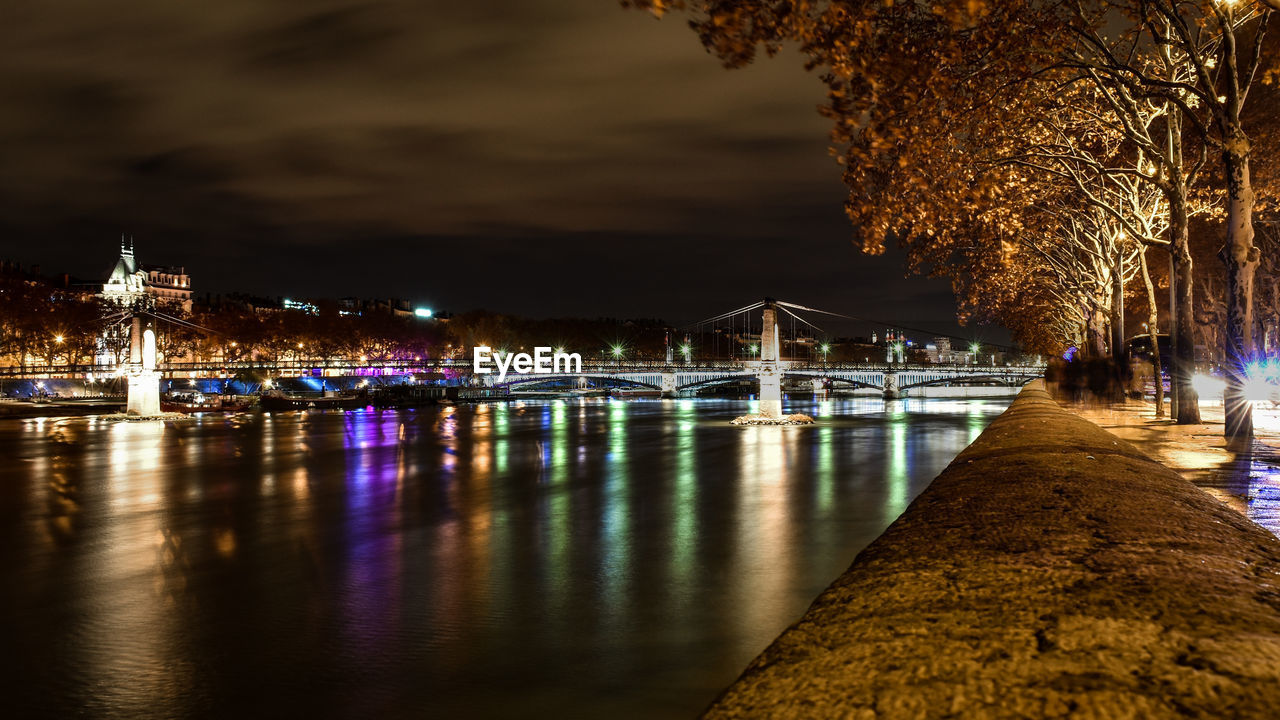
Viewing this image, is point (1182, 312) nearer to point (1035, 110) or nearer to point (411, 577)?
point (1035, 110)

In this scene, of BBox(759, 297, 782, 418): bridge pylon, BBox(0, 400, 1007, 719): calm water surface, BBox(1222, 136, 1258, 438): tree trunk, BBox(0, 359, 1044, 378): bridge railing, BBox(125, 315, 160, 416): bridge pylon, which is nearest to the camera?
BBox(0, 400, 1007, 719): calm water surface

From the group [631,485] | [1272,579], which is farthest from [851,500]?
[1272,579]

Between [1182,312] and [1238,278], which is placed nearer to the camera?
[1238,278]

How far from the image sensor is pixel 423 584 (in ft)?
55.3

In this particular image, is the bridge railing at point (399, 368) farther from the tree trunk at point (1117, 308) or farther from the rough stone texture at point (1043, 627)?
the rough stone texture at point (1043, 627)

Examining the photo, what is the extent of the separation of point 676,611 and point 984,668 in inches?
446

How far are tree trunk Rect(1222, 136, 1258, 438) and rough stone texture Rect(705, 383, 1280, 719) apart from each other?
1404cm

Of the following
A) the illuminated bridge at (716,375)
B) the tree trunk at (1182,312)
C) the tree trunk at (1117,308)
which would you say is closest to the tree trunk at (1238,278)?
the tree trunk at (1182,312)

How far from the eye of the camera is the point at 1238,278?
1884cm

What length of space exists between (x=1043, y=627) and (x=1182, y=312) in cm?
2345

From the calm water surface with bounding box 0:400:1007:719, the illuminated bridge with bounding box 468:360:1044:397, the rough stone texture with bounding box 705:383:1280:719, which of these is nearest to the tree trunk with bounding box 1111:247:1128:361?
the calm water surface with bounding box 0:400:1007:719

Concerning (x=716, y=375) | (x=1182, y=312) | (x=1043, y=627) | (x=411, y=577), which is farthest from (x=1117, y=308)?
(x=716, y=375)

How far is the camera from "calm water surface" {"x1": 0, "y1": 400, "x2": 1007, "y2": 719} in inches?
441

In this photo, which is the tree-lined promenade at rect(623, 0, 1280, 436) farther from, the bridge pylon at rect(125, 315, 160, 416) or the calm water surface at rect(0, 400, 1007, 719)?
the bridge pylon at rect(125, 315, 160, 416)
